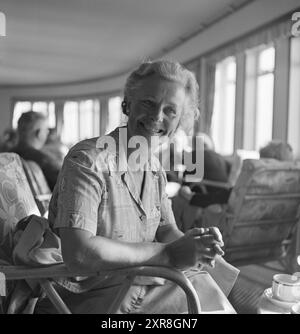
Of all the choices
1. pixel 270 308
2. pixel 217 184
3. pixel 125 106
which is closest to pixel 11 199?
pixel 125 106

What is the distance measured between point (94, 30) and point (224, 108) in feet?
8.30

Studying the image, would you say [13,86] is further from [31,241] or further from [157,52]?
[31,241]

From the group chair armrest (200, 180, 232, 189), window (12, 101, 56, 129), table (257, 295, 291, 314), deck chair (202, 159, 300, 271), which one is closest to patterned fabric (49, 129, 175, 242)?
table (257, 295, 291, 314)

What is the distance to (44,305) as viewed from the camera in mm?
1187

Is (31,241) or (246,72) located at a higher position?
(246,72)

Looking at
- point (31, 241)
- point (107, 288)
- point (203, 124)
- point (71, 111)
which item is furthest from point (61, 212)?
point (71, 111)

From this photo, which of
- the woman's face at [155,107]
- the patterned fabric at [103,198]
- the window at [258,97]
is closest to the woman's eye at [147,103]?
the woman's face at [155,107]

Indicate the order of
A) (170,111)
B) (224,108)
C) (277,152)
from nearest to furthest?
(170,111)
(277,152)
(224,108)

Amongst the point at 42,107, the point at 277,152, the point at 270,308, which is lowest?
the point at 270,308

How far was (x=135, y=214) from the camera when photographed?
46.6 inches

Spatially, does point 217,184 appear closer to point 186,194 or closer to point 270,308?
point 186,194

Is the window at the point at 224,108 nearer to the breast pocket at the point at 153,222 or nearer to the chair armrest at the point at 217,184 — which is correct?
the chair armrest at the point at 217,184

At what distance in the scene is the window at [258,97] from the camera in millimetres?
5628
